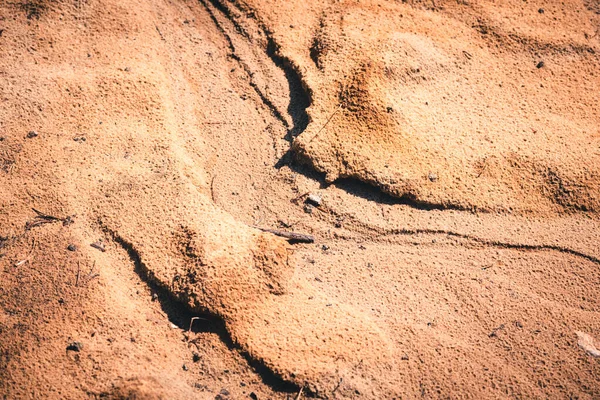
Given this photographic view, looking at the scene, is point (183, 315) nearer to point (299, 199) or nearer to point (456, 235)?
point (299, 199)

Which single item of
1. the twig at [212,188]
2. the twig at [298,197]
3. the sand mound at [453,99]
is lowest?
the twig at [212,188]

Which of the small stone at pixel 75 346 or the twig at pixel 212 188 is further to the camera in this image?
the twig at pixel 212 188

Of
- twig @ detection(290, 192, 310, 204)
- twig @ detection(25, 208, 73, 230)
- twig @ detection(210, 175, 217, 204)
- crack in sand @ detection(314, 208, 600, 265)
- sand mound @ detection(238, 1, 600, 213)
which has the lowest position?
twig @ detection(25, 208, 73, 230)

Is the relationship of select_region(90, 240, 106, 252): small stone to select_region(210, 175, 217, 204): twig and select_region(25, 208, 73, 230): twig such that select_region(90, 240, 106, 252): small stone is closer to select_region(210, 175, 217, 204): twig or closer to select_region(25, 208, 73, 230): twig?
select_region(25, 208, 73, 230): twig

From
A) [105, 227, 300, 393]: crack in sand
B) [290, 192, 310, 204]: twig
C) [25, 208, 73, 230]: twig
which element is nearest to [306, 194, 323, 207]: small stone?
[290, 192, 310, 204]: twig

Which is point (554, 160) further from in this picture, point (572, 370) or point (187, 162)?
point (187, 162)

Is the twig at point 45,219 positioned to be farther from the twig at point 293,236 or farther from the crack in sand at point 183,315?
the twig at point 293,236

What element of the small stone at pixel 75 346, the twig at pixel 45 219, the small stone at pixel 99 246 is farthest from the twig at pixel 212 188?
the small stone at pixel 75 346
